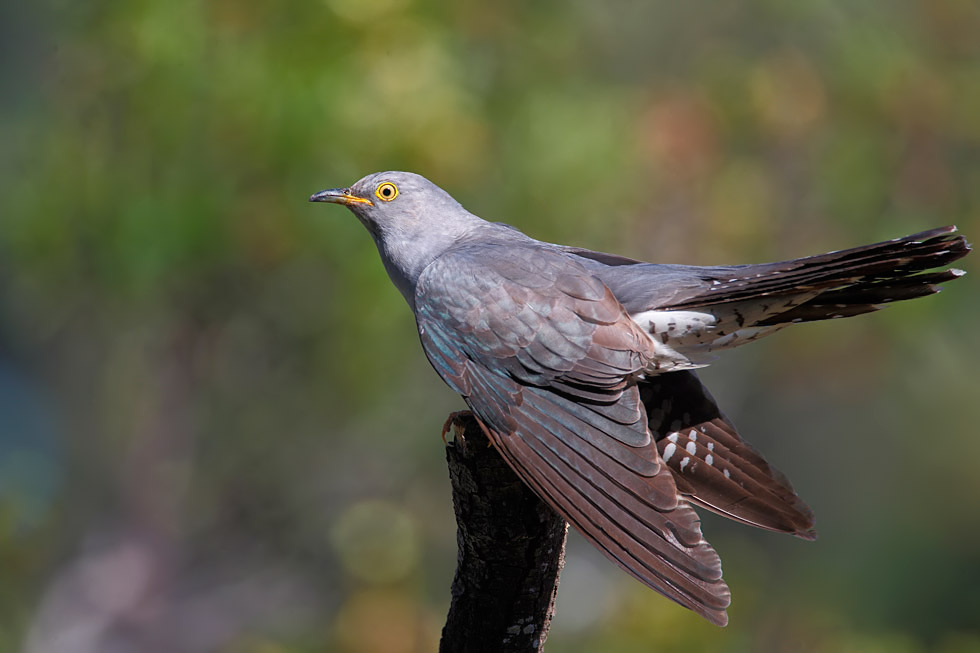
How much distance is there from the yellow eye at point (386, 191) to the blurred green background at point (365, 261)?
2940 millimetres

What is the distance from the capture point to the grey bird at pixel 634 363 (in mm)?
2166

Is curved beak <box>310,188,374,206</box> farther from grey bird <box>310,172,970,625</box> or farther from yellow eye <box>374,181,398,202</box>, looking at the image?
grey bird <box>310,172,970,625</box>

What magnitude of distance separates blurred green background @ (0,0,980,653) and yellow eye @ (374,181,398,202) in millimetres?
2940

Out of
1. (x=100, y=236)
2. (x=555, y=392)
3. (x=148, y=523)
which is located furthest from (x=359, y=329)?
(x=555, y=392)

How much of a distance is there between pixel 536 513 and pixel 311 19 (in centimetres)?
480

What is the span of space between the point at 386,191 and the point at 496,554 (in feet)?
4.48

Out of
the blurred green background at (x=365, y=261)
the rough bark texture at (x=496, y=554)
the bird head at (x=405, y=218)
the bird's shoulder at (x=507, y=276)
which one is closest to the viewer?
the rough bark texture at (x=496, y=554)

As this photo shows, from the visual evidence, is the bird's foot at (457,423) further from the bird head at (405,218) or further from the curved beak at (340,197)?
the curved beak at (340,197)

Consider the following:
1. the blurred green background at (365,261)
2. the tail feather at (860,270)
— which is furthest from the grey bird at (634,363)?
the blurred green background at (365,261)

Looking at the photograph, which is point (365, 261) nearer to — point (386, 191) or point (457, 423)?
point (386, 191)

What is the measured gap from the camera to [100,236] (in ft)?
20.7

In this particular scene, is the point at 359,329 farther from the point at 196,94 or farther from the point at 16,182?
the point at 16,182

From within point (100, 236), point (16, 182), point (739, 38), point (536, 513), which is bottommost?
point (536, 513)

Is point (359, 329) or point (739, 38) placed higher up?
point (739, 38)
